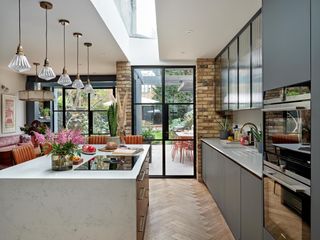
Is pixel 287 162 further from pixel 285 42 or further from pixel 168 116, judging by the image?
pixel 168 116

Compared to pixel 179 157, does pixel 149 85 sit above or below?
above

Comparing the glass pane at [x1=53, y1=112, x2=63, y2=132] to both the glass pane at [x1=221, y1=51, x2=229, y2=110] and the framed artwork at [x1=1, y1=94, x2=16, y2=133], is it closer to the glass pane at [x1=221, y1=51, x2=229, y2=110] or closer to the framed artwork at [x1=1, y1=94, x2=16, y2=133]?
the framed artwork at [x1=1, y1=94, x2=16, y2=133]

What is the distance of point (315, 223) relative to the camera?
109 cm

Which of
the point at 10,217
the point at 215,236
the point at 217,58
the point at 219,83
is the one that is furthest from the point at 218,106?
the point at 10,217

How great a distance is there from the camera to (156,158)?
5.75m

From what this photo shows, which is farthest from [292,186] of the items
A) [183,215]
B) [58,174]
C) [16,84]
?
[16,84]

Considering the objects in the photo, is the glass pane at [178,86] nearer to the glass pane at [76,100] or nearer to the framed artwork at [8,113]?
the glass pane at [76,100]

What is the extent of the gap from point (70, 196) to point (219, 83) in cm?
389

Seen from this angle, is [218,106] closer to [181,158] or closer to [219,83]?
[219,83]

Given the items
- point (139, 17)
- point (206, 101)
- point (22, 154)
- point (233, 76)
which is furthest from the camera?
point (206, 101)

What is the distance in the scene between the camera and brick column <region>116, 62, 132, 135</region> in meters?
5.38

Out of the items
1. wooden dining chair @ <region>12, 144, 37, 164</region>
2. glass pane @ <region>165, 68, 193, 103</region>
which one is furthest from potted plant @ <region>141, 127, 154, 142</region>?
wooden dining chair @ <region>12, 144, 37, 164</region>

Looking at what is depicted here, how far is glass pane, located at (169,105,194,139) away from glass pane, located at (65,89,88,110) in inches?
105

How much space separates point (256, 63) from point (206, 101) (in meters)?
2.41
